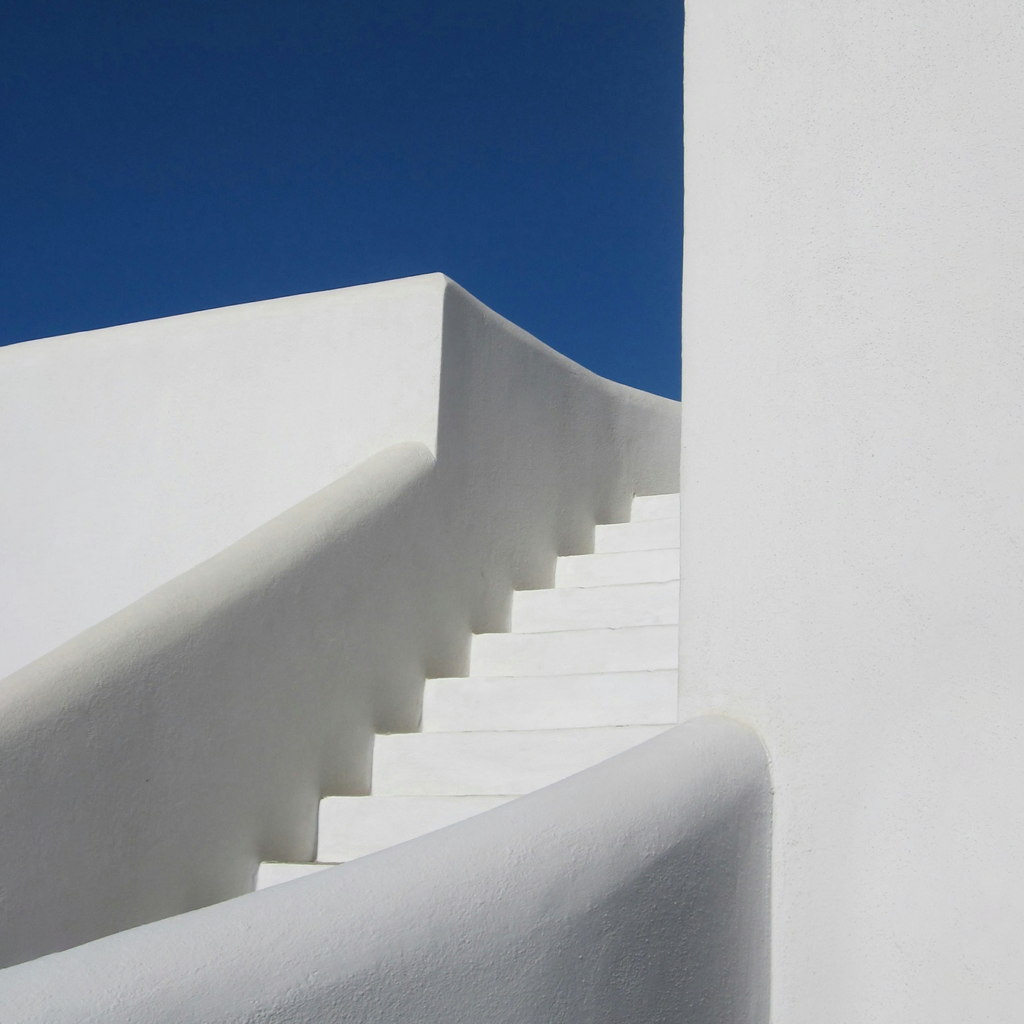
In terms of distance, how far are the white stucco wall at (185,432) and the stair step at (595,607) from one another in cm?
88

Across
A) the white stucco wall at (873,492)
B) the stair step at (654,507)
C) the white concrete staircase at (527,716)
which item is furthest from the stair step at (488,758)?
the stair step at (654,507)

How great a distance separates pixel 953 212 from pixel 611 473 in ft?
11.4

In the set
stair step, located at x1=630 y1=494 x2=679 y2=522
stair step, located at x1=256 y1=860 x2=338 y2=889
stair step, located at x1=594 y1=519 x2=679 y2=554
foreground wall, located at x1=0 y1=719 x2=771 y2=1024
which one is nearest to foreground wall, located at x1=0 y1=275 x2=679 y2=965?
stair step, located at x1=256 y1=860 x2=338 y2=889

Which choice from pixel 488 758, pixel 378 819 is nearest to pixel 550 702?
pixel 488 758

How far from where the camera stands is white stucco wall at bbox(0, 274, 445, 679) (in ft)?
13.2

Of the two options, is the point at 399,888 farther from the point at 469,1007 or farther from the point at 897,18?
the point at 897,18

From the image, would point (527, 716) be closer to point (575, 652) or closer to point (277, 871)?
point (575, 652)

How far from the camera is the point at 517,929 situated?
1.42 meters

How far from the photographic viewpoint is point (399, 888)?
1.34 m

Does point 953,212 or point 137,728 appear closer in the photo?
point 953,212

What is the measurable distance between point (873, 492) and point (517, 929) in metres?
1.08

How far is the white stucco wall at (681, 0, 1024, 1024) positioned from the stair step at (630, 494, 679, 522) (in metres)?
3.08

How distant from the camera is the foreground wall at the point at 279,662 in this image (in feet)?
7.88

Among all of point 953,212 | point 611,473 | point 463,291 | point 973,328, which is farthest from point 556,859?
point 611,473
